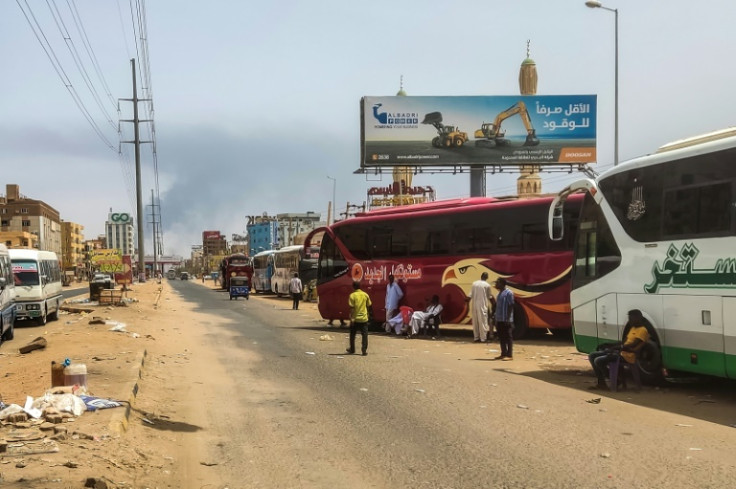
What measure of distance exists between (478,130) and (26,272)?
1069 inches

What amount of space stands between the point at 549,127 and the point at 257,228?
4903 inches

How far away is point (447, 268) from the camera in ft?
65.2

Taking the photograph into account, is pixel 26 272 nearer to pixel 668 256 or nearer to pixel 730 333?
pixel 668 256

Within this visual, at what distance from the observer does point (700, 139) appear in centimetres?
990

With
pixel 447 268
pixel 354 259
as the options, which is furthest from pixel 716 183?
pixel 354 259

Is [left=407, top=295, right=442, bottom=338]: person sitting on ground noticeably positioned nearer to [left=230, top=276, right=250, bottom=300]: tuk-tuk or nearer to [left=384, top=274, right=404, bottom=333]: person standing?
[left=384, top=274, right=404, bottom=333]: person standing

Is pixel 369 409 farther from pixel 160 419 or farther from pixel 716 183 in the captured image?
pixel 716 183

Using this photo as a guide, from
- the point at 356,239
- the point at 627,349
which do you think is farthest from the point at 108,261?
the point at 627,349

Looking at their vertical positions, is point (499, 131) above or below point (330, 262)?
above

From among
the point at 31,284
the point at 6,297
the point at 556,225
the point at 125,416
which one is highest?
the point at 556,225

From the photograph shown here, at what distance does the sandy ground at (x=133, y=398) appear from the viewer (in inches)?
235

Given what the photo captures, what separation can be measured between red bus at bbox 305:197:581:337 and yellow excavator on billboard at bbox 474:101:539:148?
21323mm

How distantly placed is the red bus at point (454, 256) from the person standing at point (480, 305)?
1.01 m

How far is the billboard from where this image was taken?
1651 inches
